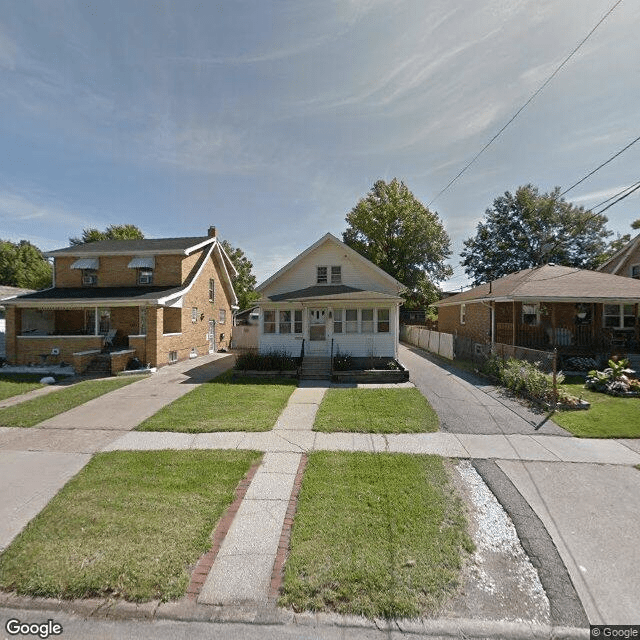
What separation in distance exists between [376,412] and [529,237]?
4201 cm

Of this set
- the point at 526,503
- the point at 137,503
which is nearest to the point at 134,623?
the point at 137,503

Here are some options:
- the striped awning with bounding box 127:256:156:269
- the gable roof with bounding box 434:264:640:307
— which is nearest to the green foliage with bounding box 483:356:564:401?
the gable roof with bounding box 434:264:640:307

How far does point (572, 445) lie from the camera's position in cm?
632

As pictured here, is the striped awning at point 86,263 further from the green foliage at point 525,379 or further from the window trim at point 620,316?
the window trim at point 620,316

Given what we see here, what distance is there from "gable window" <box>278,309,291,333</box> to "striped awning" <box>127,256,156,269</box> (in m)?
8.50

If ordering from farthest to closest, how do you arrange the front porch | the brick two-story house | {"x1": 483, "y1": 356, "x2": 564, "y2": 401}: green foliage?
the front porch < the brick two-story house < {"x1": 483, "y1": 356, "x2": 564, "y2": 401}: green foliage

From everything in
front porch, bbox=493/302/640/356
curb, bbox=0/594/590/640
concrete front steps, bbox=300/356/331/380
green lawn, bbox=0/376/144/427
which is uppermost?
front porch, bbox=493/302/640/356

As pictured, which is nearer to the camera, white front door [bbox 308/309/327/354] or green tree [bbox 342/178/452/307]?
white front door [bbox 308/309/327/354]

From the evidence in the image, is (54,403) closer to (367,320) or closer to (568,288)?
(367,320)

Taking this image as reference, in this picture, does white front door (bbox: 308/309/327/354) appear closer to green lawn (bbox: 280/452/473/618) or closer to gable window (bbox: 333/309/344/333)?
gable window (bbox: 333/309/344/333)

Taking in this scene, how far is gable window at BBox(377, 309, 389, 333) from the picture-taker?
1426 centimetres

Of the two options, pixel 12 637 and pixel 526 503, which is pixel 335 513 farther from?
pixel 12 637

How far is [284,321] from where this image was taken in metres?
15.1

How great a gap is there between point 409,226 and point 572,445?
29333 mm
